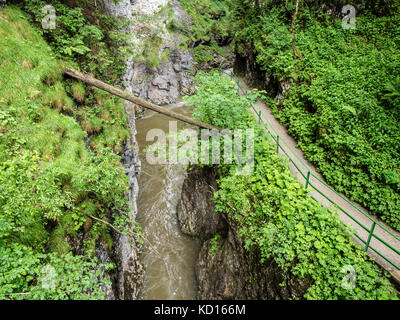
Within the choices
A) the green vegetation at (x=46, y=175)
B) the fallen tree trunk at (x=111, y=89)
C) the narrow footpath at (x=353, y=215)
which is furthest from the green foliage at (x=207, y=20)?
the green vegetation at (x=46, y=175)

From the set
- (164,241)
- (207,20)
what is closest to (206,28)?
(207,20)

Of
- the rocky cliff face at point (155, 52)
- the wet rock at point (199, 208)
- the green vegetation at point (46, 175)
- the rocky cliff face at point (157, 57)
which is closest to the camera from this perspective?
the green vegetation at point (46, 175)

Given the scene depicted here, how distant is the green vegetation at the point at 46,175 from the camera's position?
363cm

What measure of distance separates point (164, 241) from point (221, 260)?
3.88 m

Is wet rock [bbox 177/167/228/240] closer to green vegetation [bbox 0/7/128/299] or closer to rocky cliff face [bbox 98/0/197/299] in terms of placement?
green vegetation [bbox 0/7/128/299]

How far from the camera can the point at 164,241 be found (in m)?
10.5

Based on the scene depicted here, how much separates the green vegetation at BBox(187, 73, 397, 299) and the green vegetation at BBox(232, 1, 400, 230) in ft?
10.1

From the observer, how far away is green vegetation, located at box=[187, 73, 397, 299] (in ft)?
15.0

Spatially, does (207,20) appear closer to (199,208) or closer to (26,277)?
(199,208)

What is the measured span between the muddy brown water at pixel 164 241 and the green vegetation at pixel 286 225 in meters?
4.36

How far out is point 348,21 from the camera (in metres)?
12.8

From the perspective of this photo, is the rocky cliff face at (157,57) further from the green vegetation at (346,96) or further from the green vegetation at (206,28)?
the green vegetation at (346,96)
